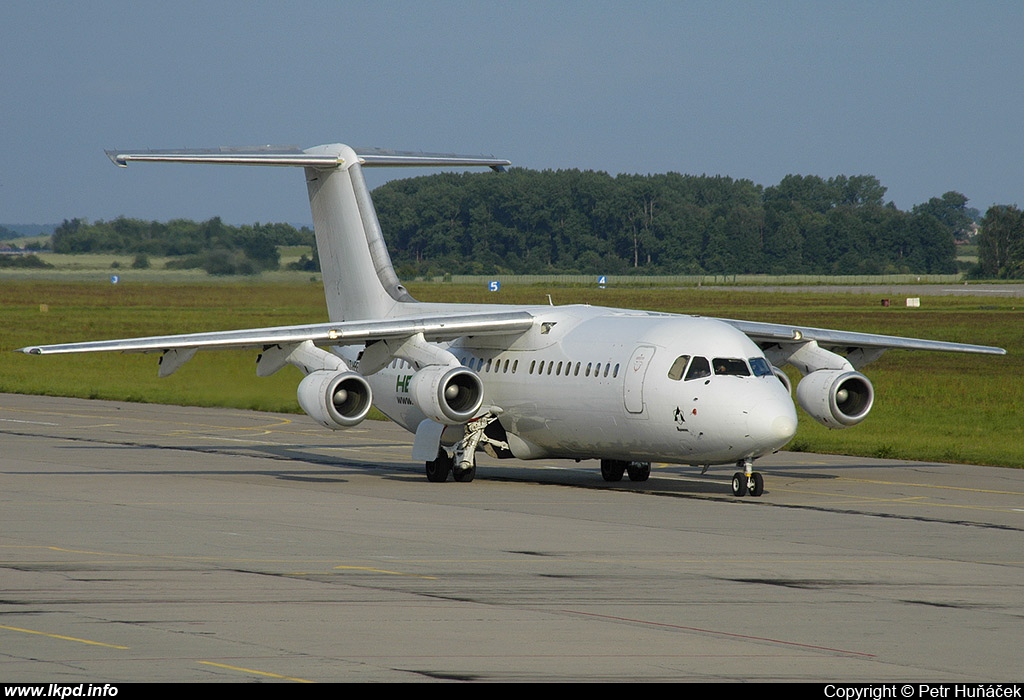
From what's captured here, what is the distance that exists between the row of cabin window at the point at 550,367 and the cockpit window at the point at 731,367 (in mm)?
1721

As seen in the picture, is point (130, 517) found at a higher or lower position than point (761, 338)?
lower

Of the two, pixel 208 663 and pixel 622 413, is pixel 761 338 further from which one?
pixel 208 663

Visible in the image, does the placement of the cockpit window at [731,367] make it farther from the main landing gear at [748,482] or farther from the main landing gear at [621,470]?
the main landing gear at [621,470]

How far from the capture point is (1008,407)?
128 feet

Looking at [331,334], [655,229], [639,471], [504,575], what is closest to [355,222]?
[331,334]

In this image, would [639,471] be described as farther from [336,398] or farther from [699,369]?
[336,398]

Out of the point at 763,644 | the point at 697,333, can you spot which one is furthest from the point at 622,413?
the point at 763,644

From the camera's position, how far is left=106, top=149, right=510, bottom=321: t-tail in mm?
29906

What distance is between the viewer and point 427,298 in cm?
7475

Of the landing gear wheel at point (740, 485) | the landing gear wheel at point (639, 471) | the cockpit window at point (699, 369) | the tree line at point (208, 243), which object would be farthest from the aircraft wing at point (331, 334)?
the tree line at point (208, 243)

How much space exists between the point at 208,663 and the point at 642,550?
7710 mm

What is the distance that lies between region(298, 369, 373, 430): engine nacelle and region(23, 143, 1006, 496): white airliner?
0.02 meters

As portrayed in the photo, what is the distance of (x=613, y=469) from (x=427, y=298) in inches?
1925

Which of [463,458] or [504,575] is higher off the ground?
[504,575]
